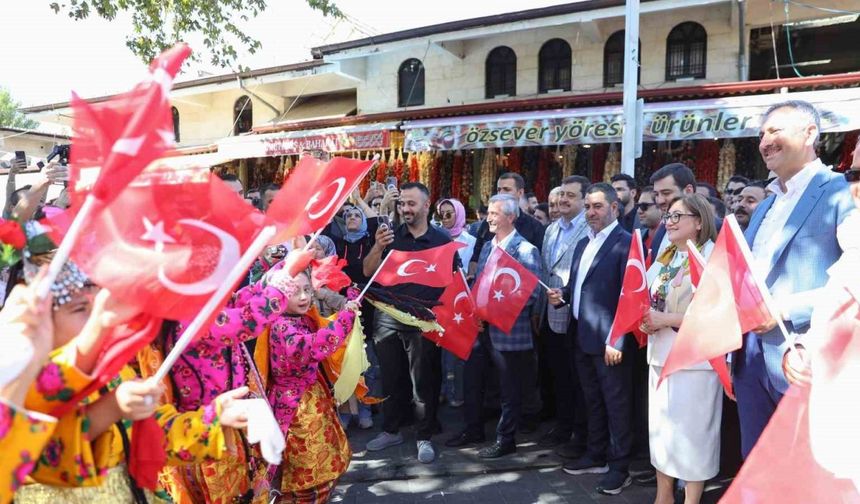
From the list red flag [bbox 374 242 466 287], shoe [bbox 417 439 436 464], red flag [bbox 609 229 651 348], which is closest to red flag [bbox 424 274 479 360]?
red flag [bbox 374 242 466 287]

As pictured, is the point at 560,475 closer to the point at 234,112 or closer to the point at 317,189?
the point at 317,189

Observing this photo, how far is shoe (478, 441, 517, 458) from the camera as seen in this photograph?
470 centimetres

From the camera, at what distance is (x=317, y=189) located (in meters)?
2.70

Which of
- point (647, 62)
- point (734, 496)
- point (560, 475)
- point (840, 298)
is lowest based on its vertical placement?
point (560, 475)

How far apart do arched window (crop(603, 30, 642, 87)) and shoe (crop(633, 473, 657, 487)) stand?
31.5 feet

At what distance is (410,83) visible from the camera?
47.2ft

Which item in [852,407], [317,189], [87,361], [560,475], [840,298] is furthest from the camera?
[560,475]

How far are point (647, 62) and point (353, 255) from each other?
8.62 m

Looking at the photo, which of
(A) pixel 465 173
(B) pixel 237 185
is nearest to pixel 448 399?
(B) pixel 237 185

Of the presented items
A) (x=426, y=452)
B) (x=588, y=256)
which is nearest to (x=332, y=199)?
(x=588, y=256)

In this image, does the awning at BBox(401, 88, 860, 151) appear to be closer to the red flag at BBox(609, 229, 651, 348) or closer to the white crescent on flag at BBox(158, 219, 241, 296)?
the red flag at BBox(609, 229, 651, 348)

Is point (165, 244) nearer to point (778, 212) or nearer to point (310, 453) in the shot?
point (310, 453)

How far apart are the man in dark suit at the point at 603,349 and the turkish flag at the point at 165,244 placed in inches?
116

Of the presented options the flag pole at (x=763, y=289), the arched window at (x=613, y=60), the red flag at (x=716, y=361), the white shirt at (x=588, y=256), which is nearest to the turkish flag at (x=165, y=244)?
the flag pole at (x=763, y=289)
